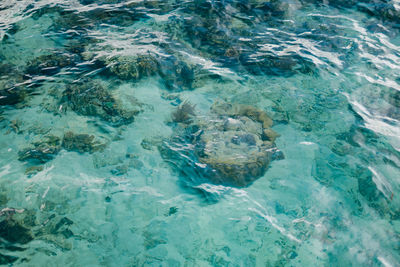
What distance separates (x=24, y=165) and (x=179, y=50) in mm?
4710

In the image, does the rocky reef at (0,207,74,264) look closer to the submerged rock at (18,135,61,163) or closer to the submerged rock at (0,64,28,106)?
the submerged rock at (18,135,61,163)

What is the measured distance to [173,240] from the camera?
432 centimetres

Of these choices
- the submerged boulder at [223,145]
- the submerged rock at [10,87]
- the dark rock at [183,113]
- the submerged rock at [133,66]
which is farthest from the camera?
the submerged rock at [133,66]

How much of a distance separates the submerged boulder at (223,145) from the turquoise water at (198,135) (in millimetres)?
32

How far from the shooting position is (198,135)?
5715mm

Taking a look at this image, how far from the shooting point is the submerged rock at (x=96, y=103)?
6164mm

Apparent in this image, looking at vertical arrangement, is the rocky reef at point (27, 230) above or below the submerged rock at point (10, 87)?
below

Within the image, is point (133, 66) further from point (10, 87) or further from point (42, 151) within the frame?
point (42, 151)

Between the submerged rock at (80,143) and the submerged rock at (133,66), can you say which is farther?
the submerged rock at (133,66)

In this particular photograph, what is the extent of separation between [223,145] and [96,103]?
3068 millimetres

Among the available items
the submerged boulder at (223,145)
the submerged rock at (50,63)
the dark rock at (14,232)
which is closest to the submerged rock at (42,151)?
the dark rock at (14,232)

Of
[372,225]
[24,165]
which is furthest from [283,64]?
[24,165]

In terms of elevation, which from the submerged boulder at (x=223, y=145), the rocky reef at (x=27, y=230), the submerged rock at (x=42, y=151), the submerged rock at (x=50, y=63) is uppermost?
the submerged rock at (x=50, y=63)

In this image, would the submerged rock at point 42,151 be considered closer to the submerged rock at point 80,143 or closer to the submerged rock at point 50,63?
the submerged rock at point 80,143
